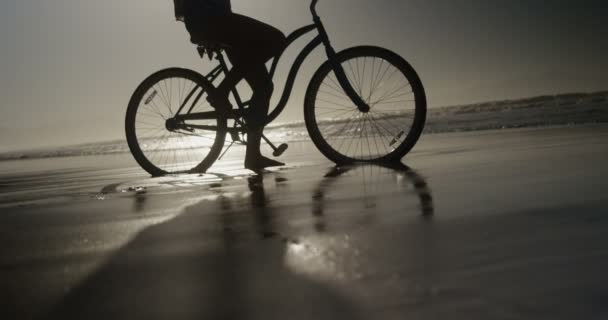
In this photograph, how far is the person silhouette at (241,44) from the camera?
155 inches

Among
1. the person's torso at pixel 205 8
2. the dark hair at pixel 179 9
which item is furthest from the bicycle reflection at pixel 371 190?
the dark hair at pixel 179 9

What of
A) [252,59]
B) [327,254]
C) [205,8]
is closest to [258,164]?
[252,59]

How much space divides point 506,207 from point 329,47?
2727mm

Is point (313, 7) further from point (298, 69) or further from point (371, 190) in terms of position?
point (371, 190)

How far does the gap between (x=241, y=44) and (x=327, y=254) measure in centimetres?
305

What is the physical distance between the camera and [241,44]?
402 centimetres

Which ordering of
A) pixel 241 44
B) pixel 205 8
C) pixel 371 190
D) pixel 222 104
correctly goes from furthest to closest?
pixel 222 104, pixel 241 44, pixel 205 8, pixel 371 190

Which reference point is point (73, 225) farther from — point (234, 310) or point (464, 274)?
point (464, 274)

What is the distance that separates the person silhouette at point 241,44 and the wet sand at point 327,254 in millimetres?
1677

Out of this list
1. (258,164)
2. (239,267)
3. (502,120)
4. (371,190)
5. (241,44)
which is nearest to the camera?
(239,267)

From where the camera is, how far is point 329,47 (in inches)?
166

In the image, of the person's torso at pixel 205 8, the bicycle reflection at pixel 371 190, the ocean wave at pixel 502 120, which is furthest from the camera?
the ocean wave at pixel 502 120

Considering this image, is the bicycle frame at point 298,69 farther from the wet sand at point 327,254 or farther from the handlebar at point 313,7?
the wet sand at point 327,254

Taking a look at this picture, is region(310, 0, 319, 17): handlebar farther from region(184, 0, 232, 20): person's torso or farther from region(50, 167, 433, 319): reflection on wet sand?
region(50, 167, 433, 319): reflection on wet sand
